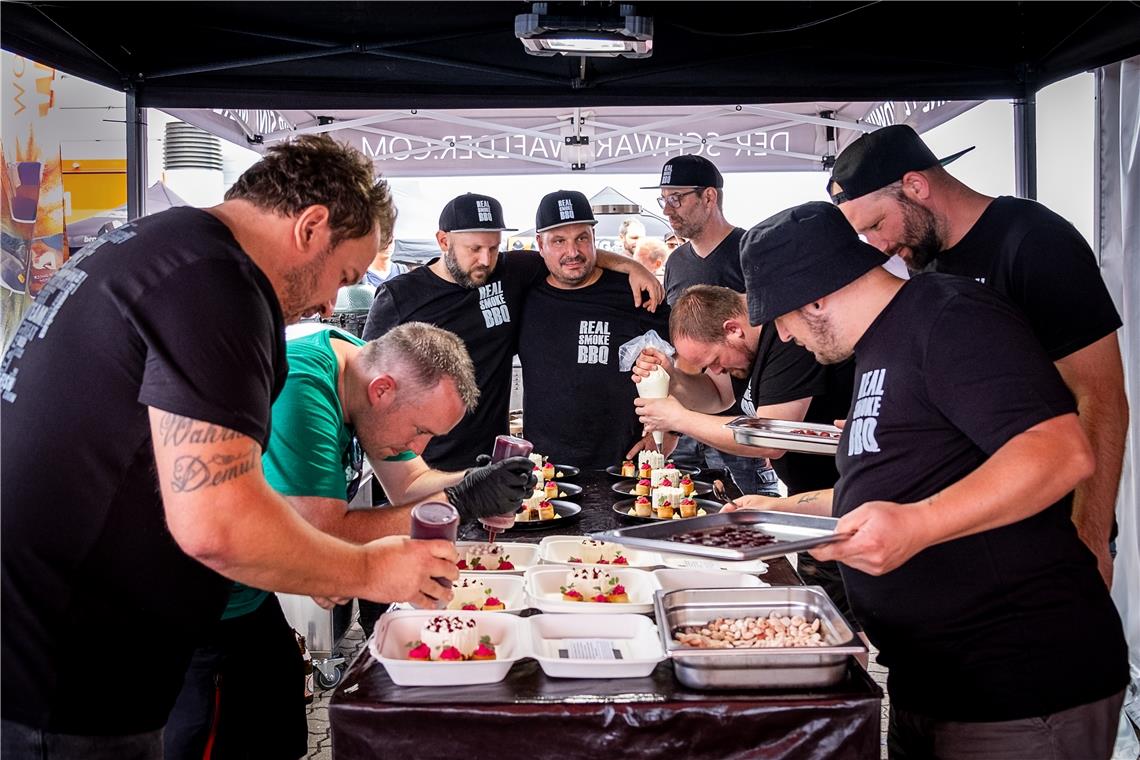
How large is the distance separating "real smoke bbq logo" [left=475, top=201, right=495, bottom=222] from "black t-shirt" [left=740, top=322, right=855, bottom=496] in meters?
1.84

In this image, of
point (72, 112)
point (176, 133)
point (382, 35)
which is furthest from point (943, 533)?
point (176, 133)

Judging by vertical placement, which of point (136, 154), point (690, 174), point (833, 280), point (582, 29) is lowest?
point (833, 280)

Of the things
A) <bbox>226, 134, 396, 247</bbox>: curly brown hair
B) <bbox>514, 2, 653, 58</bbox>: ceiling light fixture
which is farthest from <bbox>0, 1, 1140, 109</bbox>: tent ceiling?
<bbox>226, 134, 396, 247</bbox>: curly brown hair

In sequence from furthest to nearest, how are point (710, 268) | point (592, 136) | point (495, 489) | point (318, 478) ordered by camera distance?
point (592, 136) < point (710, 268) < point (495, 489) < point (318, 478)

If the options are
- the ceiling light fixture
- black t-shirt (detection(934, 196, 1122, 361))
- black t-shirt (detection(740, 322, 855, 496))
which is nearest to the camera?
black t-shirt (detection(934, 196, 1122, 361))

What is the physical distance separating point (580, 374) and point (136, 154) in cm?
231

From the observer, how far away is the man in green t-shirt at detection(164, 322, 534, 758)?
2.45m

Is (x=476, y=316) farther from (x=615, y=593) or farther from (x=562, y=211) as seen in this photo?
(x=615, y=593)

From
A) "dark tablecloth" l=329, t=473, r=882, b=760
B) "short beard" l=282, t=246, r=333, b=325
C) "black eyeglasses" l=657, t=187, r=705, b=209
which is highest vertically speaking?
"black eyeglasses" l=657, t=187, r=705, b=209

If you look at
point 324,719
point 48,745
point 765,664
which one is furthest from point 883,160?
point 324,719

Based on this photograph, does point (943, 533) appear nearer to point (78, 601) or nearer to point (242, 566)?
point (242, 566)

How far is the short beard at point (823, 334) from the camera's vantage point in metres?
2.21

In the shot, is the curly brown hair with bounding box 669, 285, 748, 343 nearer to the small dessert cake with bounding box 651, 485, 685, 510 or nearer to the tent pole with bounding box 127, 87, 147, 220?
the small dessert cake with bounding box 651, 485, 685, 510

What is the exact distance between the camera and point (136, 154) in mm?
4328
